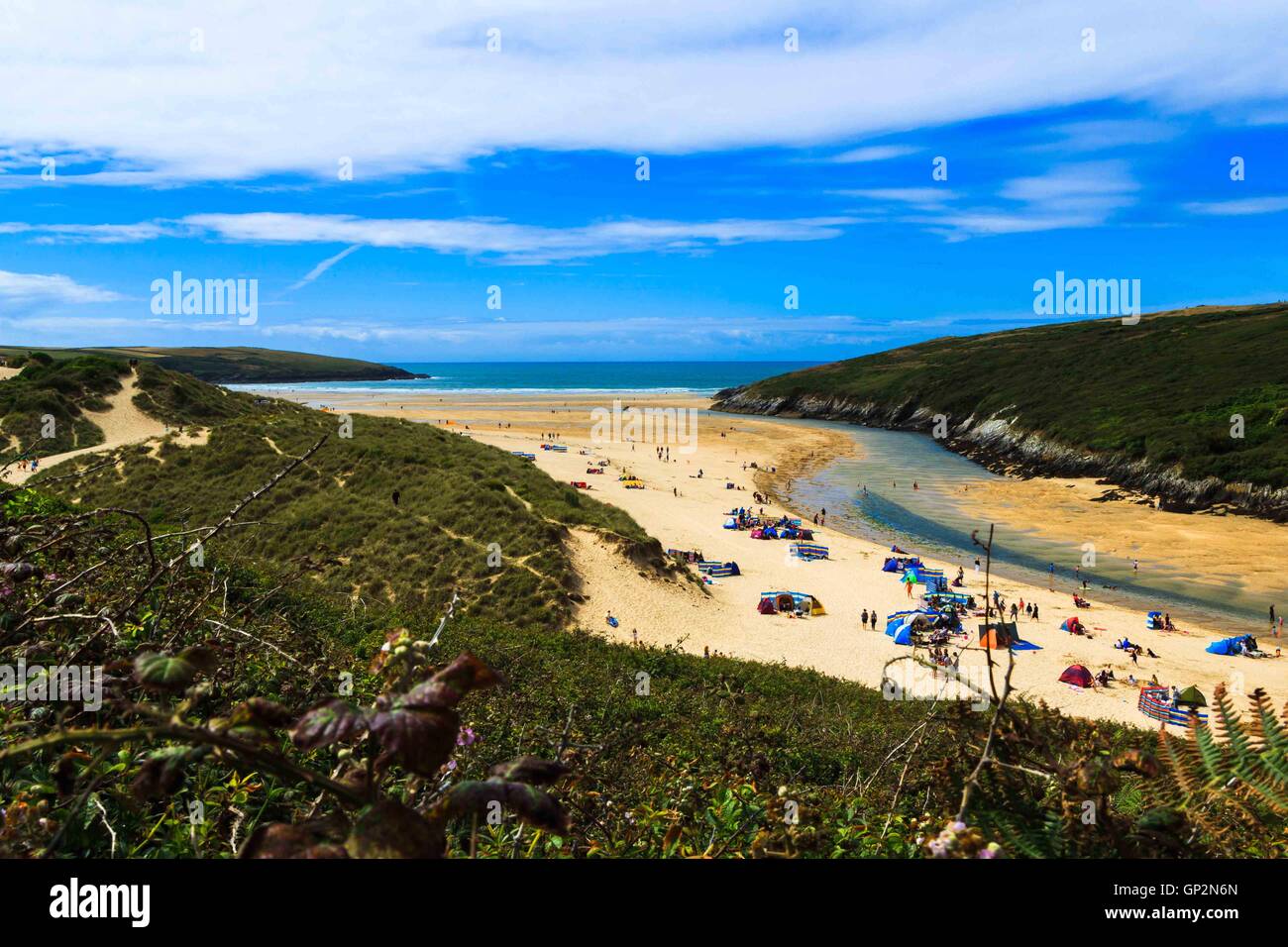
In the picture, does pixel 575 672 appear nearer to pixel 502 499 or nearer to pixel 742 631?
pixel 742 631

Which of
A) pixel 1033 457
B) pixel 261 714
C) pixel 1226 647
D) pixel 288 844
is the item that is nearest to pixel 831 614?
pixel 1226 647

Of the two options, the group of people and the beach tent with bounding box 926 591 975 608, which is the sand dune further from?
the group of people

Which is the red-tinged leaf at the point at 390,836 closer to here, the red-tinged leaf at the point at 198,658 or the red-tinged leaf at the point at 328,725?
the red-tinged leaf at the point at 328,725

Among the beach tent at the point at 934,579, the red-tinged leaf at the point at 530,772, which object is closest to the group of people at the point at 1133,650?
the beach tent at the point at 934,579

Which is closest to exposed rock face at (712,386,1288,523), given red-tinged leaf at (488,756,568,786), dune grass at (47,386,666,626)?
dune grass at (47,386,666,626)
